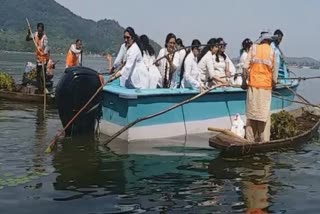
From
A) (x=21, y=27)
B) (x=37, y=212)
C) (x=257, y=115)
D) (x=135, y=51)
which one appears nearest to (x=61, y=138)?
(x=135, y=51)

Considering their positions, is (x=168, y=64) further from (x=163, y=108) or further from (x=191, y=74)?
(x=163, y=108)

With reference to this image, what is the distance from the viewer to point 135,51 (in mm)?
10453

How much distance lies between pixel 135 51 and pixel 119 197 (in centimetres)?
432

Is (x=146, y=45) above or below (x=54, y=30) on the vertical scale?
below

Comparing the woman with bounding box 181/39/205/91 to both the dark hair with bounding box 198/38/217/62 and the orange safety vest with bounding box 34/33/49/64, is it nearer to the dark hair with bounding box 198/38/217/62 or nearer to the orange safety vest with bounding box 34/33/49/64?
the dark hair with bounding box 198/38/217/62

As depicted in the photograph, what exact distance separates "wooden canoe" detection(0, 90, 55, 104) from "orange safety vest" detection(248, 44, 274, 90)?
7885mm

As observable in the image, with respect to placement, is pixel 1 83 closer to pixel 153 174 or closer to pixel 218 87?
pixel 218 87

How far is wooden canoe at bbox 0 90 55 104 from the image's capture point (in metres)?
15.9

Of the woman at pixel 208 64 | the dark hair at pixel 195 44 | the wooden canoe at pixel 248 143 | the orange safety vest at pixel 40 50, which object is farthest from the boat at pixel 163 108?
the orange safety vest at pixel 40 50

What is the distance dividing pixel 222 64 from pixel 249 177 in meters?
5.27

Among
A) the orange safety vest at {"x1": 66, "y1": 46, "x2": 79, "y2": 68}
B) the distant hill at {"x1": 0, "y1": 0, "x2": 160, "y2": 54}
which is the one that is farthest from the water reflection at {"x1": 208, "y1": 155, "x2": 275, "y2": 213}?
the distant hill at {"x1": 0, "y1": 0, "x2": 160, "y2": 54}

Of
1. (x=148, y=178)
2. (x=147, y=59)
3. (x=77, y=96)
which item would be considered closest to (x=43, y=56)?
(x=147, y=59)

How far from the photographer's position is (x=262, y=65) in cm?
931

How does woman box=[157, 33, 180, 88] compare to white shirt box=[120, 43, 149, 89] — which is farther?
woman box=[157, 33, 180, 88]
